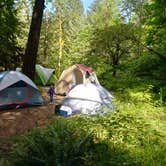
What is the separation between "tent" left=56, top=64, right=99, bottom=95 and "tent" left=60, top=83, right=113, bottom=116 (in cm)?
371

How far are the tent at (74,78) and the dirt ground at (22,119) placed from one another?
3.42 meters

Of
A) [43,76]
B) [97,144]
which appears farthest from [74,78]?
[97,144]

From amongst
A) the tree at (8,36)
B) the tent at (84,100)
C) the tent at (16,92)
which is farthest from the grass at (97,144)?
the tree at (8,36)

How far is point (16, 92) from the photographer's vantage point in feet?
28.9

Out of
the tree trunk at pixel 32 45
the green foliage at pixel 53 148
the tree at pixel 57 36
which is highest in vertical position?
the tree at pixel 57 36

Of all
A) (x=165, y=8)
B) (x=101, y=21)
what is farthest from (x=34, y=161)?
(x=101, y=21)

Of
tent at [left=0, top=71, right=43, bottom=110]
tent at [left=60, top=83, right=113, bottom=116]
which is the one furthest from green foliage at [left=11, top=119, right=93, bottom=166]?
tent at [left=0, top=71, right=43, bottom=110]

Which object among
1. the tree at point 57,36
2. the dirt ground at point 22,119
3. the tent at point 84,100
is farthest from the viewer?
the tree at point 57,36

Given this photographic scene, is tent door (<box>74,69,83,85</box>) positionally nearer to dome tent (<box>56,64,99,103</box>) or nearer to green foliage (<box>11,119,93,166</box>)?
dome tent (<box>56,64,99,103</box>)

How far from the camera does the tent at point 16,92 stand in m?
8.52

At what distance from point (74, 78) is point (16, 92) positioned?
4.26 m

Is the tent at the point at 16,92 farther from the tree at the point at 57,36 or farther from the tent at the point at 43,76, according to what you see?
the tree at the point at 57,36

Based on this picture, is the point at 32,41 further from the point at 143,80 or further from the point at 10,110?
the point at 143,80

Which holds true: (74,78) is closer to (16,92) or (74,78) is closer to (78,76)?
(78,76)
